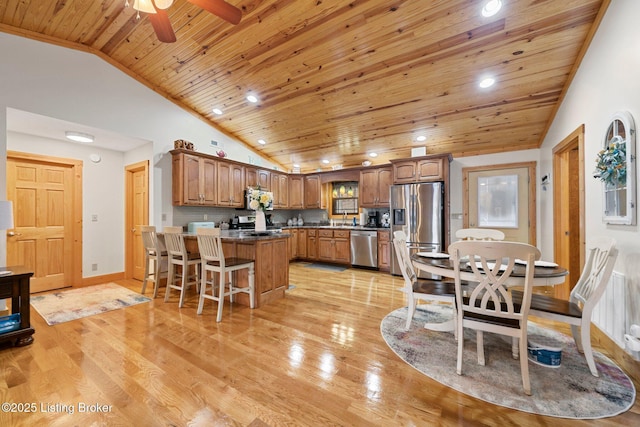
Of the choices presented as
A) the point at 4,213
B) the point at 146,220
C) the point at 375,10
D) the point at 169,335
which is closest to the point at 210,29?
the point at 375,10

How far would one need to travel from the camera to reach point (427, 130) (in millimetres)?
4504

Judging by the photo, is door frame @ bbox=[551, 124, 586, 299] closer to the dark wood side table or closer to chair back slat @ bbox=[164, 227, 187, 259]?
chair back slat @ bbox=[164, 227, 187, 259]

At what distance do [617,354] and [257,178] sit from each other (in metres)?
5.64

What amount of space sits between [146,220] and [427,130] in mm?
5100

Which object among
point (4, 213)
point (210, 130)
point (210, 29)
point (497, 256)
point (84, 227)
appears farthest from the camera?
point (210, 130)

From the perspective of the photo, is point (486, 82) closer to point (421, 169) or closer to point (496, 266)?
point (421, 169)

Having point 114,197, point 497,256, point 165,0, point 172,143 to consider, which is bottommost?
point 497,256

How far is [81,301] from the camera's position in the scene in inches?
138

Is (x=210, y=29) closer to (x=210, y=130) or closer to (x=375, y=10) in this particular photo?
(x=375, y=10)

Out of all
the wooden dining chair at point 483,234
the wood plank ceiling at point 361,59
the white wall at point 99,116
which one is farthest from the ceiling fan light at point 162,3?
the wooden dining chair at point 483,234

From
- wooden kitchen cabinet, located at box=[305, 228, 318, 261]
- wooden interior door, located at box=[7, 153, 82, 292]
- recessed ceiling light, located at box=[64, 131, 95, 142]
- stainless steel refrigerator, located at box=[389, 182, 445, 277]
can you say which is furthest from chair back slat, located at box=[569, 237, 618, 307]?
wooden interior door, located at box=[7, 153, 82, 292]

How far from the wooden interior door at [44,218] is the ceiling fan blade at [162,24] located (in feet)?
11.3

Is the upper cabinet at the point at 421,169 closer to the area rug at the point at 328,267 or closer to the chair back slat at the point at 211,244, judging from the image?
the area rug at the point at 328,267

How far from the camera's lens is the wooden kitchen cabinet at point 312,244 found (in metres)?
6.21
